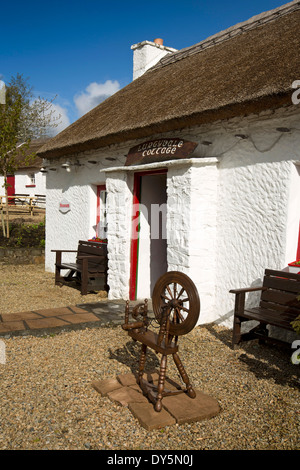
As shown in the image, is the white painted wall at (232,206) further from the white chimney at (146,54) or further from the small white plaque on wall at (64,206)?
the white chimney at (146,54)

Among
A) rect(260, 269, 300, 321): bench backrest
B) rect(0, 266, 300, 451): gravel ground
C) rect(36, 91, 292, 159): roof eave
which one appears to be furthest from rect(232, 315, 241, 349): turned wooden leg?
rect(36, 91, 292, 159): roof eave

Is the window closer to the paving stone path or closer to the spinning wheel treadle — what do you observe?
the paving stone path

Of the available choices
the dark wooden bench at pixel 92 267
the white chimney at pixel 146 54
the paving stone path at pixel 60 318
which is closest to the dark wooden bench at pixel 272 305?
the paving stone path at pixel 60 318

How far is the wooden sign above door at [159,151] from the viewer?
4930 mm

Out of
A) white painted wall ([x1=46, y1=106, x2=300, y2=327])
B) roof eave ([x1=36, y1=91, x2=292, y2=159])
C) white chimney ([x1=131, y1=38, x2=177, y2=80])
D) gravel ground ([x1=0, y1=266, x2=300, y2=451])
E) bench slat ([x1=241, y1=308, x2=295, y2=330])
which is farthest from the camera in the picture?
white chimney ([x1=131, y1=38, x2=177, y2=80])

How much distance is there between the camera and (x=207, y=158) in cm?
470

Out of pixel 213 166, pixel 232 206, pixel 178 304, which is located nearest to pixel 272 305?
pixel 232 206

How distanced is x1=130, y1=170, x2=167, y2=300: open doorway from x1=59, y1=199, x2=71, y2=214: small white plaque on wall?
2.65 meters

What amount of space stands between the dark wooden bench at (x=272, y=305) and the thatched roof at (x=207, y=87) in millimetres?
1848

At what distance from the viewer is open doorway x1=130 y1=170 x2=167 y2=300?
6055 mm

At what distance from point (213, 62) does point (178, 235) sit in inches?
127

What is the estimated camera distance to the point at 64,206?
8406 millimetres

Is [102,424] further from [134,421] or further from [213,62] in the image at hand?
[213,62]

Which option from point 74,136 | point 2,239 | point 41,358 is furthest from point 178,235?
point 2,239
